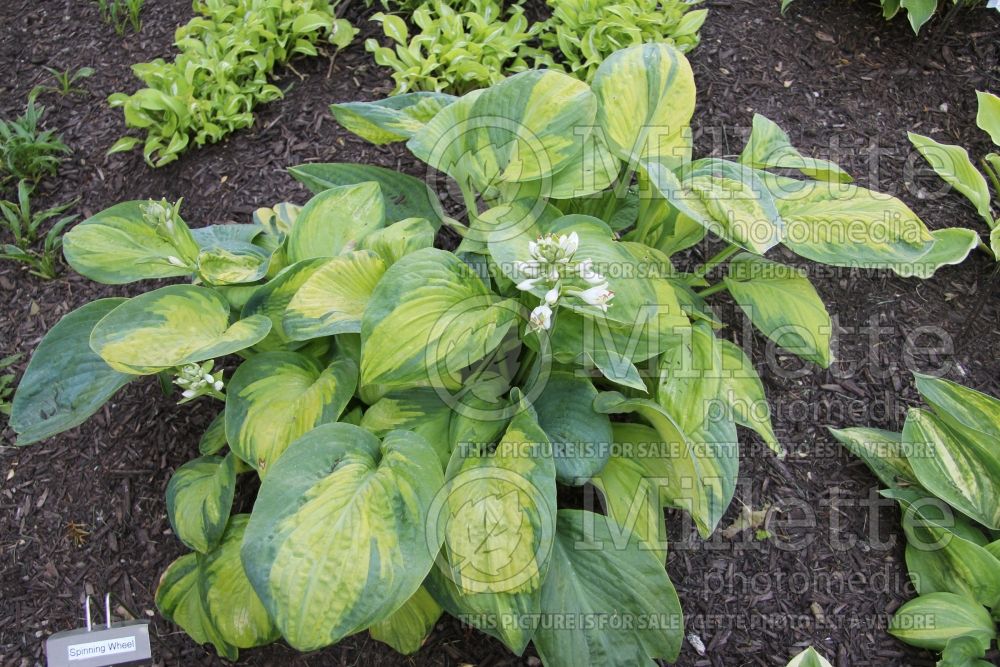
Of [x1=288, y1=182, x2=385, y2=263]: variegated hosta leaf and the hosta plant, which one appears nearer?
[x1=288, y1=182, x2=385, y2=263]: variegated hosta leaf

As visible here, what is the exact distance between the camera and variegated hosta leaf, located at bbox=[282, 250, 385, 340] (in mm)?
1530

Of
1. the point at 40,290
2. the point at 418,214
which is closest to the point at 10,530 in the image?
the point at 40,290

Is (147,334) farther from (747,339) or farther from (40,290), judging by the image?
(747,339)

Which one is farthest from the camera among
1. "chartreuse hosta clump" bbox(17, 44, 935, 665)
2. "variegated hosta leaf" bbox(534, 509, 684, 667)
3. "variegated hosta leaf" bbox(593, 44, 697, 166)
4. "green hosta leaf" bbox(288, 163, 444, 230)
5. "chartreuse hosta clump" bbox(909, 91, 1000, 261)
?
"chartreuse hosta clump" bbox(909, 91, 1000, 261)

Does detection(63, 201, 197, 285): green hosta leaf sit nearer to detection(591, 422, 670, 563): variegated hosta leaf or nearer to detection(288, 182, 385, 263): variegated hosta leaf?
detection(288, 182, 385, 263): variegated hosta leaf

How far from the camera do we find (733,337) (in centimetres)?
216

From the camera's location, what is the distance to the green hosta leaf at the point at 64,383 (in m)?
1.58

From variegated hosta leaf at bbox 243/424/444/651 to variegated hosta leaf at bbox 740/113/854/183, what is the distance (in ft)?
4.00

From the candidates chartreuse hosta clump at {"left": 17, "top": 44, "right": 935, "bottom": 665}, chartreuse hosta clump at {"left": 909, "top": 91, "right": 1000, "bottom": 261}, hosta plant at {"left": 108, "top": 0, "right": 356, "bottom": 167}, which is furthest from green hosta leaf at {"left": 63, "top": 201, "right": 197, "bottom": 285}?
chartreuse hosta clump at {"left": 909, "top": 91, "right": 1000, "bottom": 261}

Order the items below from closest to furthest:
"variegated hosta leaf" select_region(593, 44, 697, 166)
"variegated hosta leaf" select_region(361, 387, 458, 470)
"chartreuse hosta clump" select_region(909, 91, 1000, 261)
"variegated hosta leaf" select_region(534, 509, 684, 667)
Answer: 1. "variegated hosta leaf" select_region(534, 509, 684, 667)
2. "variegated hosta leaf" select_region(361, 387, 458, 470)
3. "variegated hosta leaf" select_region(593, 44, 697, 166)
4. "chartreuse hosta clump" select_region(909, 91, 1000, 261)

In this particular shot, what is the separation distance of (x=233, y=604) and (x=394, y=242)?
0.88m

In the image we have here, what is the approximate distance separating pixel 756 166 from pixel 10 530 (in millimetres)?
2204

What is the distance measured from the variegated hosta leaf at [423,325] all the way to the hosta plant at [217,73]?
52.8 inches

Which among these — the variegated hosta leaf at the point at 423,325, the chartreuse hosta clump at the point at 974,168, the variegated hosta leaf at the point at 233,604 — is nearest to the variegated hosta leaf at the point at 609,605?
the variegated hosta leaf at the point at 423,325
